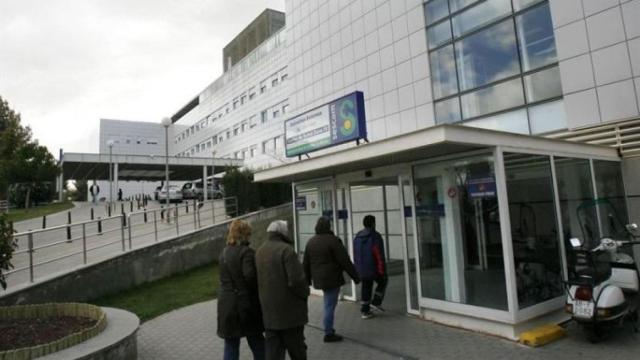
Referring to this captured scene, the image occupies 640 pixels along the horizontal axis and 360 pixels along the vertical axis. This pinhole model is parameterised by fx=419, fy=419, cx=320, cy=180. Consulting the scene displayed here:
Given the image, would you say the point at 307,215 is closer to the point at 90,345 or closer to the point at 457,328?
the point at 457,328

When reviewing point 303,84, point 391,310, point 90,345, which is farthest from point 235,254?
point 303,84

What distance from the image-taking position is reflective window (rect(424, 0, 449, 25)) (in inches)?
533

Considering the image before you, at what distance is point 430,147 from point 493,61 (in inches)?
273

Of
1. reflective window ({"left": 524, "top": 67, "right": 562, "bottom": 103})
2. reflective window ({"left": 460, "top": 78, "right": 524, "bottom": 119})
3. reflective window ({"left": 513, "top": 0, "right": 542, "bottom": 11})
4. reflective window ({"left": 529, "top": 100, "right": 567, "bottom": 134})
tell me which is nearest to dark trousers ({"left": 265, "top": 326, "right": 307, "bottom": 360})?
reflective window ({"left": 529, "top": 100, "right": 567, "bottom": 134})

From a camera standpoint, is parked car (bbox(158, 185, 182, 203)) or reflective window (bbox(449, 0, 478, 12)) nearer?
reflective window (bbox(449, 0, 478, 12))

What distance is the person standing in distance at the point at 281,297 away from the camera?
14.3 ft

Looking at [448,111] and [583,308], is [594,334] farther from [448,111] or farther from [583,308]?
[448,111]

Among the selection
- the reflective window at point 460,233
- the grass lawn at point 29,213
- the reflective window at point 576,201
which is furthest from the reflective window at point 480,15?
the grass lawn at point 29,213

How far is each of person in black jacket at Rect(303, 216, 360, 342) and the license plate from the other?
3.01m

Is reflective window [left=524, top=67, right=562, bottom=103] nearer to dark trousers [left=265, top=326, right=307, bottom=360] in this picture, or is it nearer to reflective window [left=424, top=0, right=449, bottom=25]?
reflective window [left=424, top=0, right=449, bottom=25]

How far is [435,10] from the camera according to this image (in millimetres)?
13938

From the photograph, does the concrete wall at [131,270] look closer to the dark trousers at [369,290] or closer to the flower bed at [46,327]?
the flower bed at [46,327]

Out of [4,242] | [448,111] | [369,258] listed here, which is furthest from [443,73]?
[4,242]

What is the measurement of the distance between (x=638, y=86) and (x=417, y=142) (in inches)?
230
